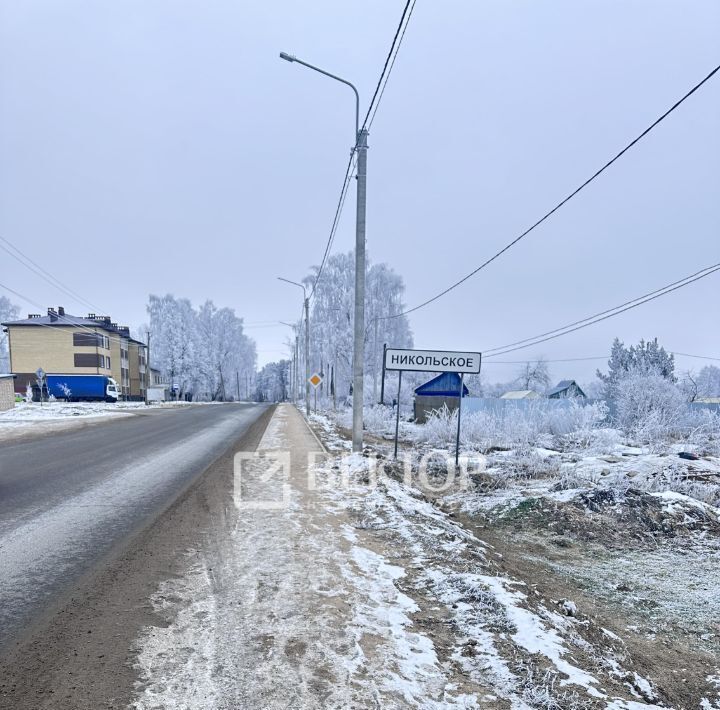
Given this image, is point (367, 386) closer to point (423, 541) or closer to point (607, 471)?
point (607, 471)

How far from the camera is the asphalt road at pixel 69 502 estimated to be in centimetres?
393

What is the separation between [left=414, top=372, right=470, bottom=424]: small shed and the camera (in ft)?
84.2

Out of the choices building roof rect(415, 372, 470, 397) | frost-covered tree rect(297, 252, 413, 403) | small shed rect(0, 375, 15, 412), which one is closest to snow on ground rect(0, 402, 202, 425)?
small shed rect(0, 375, 15, 412)

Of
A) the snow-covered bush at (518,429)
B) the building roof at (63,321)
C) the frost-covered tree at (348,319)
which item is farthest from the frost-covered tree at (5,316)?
the snow-covered bush at (518,429)

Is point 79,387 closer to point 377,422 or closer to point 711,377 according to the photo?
point 377,422

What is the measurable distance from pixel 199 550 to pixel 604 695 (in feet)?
12.0

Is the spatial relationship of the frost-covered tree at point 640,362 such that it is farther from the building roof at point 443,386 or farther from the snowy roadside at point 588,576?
the snowy roadside at point 588,576

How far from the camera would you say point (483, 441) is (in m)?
16.1

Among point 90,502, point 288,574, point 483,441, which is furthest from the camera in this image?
point 483,441

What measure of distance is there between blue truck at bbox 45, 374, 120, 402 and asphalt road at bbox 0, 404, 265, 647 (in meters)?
42.1

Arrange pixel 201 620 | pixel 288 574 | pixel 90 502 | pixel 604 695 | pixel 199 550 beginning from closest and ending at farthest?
pixel 604 695, pixel 201 620, pixel 288 574, pixel 199 550, pixel 90 502

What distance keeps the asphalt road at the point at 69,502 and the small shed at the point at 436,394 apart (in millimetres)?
14256

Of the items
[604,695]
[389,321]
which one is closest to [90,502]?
[604,695]

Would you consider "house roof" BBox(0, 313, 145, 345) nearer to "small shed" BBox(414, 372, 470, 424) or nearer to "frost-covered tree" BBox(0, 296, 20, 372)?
"frost-covered tree" BBox(0, 296, 20, 372)
